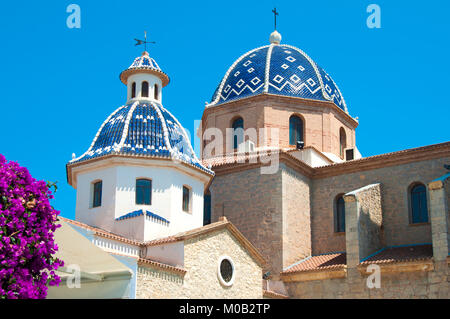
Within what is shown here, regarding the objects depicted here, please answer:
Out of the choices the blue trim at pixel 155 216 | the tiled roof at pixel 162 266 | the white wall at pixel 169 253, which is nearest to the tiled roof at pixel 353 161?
the blue trim at pixel 155 216

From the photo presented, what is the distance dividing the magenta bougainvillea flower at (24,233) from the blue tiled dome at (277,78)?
13.6 meters

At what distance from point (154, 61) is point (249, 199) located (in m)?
5.24

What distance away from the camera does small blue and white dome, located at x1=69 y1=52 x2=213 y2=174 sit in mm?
18359

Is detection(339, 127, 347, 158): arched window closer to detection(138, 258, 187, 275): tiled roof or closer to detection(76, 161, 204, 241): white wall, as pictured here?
detection(76, 161, 204, 241): white wall

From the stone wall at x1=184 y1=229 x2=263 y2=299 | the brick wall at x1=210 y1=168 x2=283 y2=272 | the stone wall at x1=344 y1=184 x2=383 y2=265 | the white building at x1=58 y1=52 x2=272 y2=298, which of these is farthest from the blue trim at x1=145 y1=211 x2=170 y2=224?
the stone wall at x1=344 y1=184 x2=383 y2=265

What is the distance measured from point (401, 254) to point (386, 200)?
2330 mm

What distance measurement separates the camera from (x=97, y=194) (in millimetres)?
18484

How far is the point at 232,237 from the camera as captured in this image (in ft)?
58.1

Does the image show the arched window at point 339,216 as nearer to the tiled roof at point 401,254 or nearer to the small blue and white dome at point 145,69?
the tiled roof at point 401,254

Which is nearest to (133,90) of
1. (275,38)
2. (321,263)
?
(321,263)

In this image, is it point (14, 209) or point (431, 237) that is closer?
point (14, 209)
